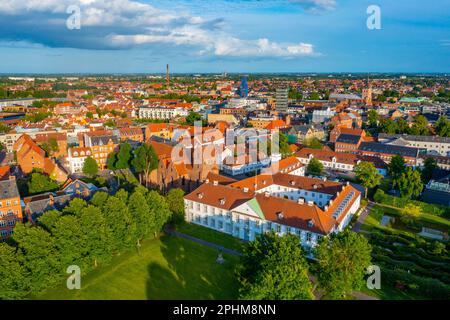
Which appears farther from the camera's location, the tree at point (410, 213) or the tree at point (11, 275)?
the tree at point (410, 213)

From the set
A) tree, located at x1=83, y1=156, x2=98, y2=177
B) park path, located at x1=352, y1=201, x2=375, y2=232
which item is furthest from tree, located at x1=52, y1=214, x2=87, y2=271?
park path, located at x1=352, y1=201, x2=375, y2=232

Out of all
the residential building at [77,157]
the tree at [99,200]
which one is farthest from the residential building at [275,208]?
the residential building at [77,157]

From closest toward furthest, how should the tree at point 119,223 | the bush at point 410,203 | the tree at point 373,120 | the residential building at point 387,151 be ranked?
1. the tree at point 119,223
2. the bush at point 410,203
3. the residential building at point 387,151
4. the tree at point 373,120

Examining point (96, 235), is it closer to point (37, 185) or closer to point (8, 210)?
point (8, 210)

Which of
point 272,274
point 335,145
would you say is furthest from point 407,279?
point 335,145

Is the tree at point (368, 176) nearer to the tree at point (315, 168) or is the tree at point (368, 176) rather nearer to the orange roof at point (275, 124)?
the tree at point (315, 168)

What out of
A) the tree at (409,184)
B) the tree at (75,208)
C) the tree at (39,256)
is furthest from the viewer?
the tree at (409,184)

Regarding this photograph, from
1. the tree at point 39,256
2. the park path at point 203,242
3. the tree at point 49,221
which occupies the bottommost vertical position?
the park path at point 203,242
